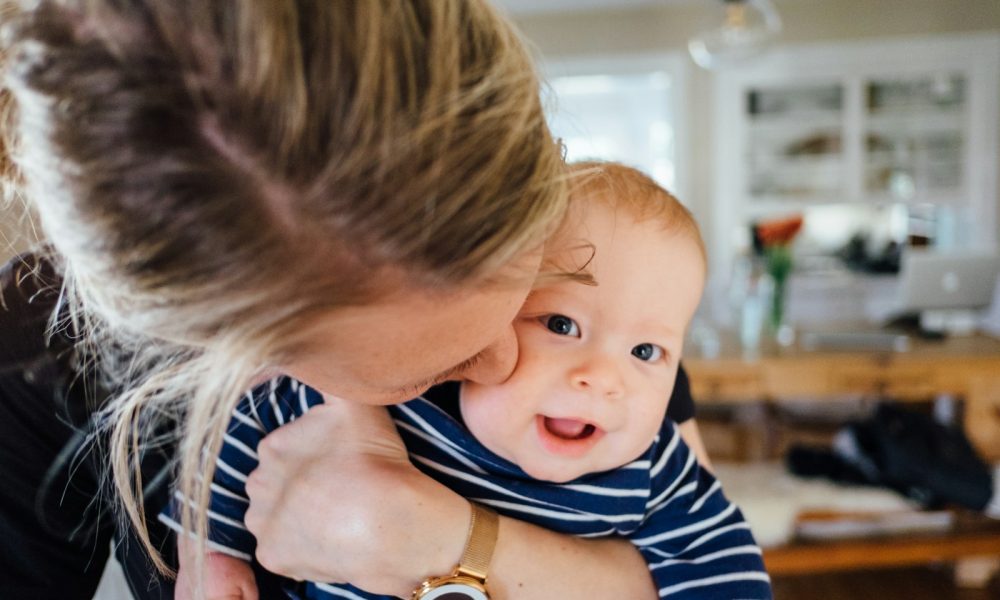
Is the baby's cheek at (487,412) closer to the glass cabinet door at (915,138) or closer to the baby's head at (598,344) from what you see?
the baby's head at (598,344)

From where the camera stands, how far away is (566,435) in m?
0.75

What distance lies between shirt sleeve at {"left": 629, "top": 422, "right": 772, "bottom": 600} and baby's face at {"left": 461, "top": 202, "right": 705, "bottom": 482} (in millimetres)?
96

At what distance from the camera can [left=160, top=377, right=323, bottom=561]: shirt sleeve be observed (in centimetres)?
82

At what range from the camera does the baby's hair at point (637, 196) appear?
0.78 metres

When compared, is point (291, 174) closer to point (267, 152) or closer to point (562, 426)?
point (267, 152)

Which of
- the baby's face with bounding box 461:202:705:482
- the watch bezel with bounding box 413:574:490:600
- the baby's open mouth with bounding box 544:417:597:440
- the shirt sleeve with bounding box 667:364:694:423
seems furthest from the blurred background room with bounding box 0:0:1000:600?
the watch bezel with bounding box 413:574:490:600

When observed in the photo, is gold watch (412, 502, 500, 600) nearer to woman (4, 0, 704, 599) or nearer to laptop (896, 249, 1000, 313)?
woman (4, 0, 704, 599)

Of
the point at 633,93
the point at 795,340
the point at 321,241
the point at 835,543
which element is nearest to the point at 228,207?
the point at 321,241

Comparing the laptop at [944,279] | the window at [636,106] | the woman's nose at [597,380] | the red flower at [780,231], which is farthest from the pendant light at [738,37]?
the woman's nose at [597,380]

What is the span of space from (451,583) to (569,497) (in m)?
0.16

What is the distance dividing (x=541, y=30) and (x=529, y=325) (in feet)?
17.4

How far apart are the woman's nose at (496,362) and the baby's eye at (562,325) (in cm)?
8

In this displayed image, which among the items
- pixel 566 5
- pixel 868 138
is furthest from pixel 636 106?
pixel 868 138

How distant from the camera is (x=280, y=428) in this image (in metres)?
0.79
